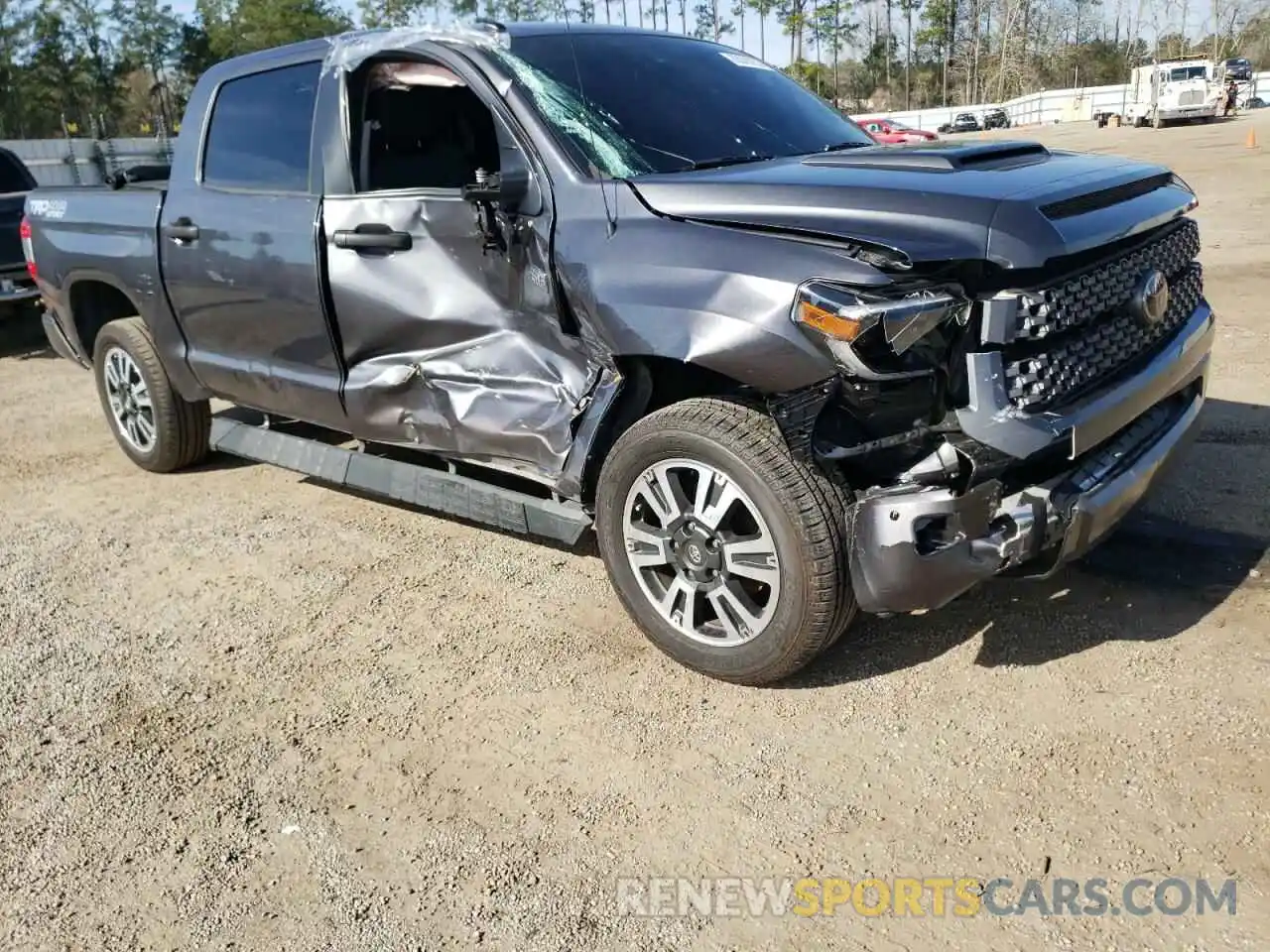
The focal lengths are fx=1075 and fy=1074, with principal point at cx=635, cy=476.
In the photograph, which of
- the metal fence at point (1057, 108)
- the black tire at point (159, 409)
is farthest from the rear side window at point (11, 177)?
the metal fence at point (1057, 108)

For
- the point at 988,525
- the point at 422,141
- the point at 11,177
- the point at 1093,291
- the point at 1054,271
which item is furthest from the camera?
the point at 11,177

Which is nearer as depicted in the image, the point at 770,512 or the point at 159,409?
the point at 770,512

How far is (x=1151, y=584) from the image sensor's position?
385cm

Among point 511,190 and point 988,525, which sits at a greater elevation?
point 511,190

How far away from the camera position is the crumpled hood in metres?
2.84

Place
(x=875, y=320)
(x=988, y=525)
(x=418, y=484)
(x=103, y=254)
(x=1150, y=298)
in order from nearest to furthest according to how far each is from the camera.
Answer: (x=875, y=320) → (x=988, y=525) → (x=1150, y=298) → (x=418, y=484) → (x=103, y=254)

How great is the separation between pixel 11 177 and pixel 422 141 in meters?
8.67

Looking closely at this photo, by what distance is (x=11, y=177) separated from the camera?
1077cm

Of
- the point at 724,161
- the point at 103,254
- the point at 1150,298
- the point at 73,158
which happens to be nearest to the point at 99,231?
the point at 103,254

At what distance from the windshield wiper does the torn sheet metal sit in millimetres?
851

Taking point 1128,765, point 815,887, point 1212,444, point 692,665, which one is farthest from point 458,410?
point 1212,444

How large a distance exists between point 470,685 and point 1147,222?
8.55 ft

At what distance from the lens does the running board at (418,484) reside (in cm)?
385

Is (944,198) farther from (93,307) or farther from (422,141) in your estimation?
(93,307)
